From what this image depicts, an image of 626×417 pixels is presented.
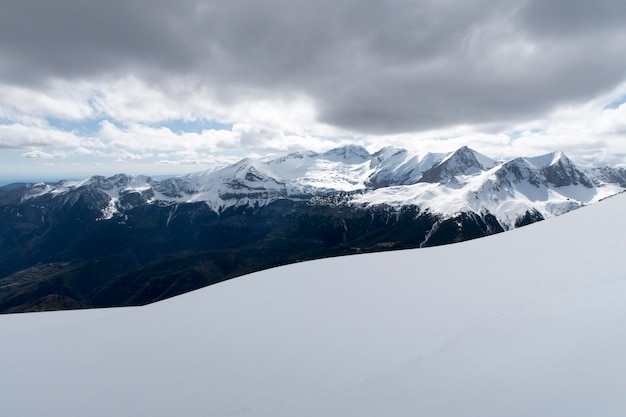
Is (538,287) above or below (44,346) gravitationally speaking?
above

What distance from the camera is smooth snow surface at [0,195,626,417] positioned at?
5184 millimetres

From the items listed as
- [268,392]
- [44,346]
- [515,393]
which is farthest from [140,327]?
[515,393]

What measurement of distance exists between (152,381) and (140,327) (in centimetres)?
337

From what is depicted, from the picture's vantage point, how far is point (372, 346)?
23.8 feet

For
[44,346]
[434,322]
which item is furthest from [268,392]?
[44,346]

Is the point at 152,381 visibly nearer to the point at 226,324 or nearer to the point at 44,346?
the point at 226,324

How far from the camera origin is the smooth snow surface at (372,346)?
518 centimetres

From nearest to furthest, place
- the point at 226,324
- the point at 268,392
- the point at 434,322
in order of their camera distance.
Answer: the point at 268,392, the point at 434,322, the point at 226,324

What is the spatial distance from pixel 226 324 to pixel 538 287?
8.41 meters

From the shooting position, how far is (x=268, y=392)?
6.20 meters

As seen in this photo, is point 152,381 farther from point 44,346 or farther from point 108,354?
point 44,346

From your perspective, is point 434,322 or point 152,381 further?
point 434,322

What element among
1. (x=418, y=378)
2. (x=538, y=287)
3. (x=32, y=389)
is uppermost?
(x=538, y=287)

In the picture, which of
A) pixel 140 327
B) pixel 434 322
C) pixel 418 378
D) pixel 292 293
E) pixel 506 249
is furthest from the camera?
pixel 506 249
